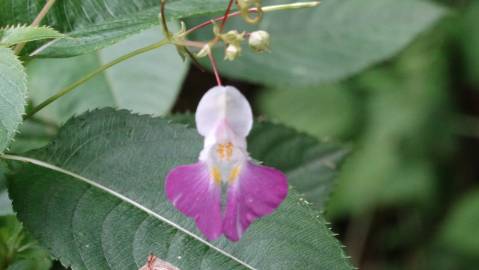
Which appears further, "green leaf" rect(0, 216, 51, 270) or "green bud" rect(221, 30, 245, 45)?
"green leaf" rect(0, 216, 51, 270)

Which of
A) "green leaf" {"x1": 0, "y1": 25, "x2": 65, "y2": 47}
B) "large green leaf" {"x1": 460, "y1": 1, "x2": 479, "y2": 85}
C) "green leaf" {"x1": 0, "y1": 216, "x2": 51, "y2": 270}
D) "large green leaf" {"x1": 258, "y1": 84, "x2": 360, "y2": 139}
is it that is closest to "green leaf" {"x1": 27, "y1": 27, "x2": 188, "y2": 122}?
"green leaf" {"x1": 0, "y1": 216, "x2": 51, "y2": 270}

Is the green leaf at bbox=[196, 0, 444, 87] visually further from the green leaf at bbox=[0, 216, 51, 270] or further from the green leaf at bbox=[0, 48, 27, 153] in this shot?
the green leaf at bbox=[0, 48, 27, 153]

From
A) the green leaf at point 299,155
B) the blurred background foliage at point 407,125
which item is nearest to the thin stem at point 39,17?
the green leaf at point 299,155

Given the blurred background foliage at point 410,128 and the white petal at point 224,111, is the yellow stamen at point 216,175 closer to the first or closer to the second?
the white petal at point 224,111

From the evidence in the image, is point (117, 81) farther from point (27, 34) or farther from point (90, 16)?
point (27, 34)

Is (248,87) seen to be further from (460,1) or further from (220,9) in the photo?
(220,9)

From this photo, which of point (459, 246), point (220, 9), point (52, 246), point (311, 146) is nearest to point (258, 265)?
point (52, 246)

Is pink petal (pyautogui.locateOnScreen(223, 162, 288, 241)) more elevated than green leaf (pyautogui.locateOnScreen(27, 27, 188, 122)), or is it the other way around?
pink petal (pyautogui.locateOnScreen(223, 162, 288, 241))
